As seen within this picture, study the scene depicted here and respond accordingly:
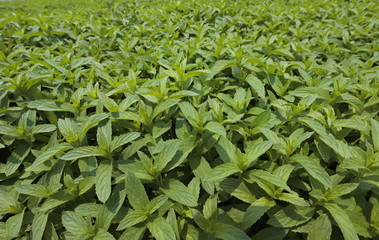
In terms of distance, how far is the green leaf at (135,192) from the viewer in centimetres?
130

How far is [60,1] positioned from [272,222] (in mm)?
9939

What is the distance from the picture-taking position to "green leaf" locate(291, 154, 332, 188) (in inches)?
49.4

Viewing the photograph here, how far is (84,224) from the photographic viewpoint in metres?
Result: 1.28

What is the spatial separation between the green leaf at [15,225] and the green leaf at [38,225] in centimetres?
8

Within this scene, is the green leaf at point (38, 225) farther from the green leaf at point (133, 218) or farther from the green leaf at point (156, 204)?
the green leaf at point (156, 204)

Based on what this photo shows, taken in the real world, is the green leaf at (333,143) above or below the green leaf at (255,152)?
above

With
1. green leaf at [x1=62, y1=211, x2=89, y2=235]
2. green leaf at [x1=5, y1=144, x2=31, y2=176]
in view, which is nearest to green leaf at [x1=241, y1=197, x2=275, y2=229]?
green leaf at [x1=62, y1=211, x2=89, y2=235]

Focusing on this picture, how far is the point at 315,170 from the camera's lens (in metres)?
1.32

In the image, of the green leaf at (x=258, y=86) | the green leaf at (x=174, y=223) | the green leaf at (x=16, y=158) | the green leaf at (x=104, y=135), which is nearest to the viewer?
the green leaf at (x=174, y=223)

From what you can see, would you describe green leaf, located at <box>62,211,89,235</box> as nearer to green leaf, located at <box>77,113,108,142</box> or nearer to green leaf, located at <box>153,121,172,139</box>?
green leaf, located at <box>77,113,108,142</box>

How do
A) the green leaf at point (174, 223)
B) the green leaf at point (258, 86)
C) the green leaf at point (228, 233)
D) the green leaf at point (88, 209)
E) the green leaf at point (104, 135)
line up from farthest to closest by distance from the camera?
1. the green leaf at point (258, 86)
2. the green leaf at point (104, 135)
3. the green leaf at point (88, 209)
4. the green leaf at point (174, 223)
5. the green leaf at point (228, 233)

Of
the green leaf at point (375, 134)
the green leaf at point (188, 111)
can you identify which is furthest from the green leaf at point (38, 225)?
the green leaf at point (375, 134)

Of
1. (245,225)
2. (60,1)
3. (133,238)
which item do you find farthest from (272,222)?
(60,1)

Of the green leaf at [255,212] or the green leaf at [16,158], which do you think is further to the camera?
the green leaf at [16,158]
